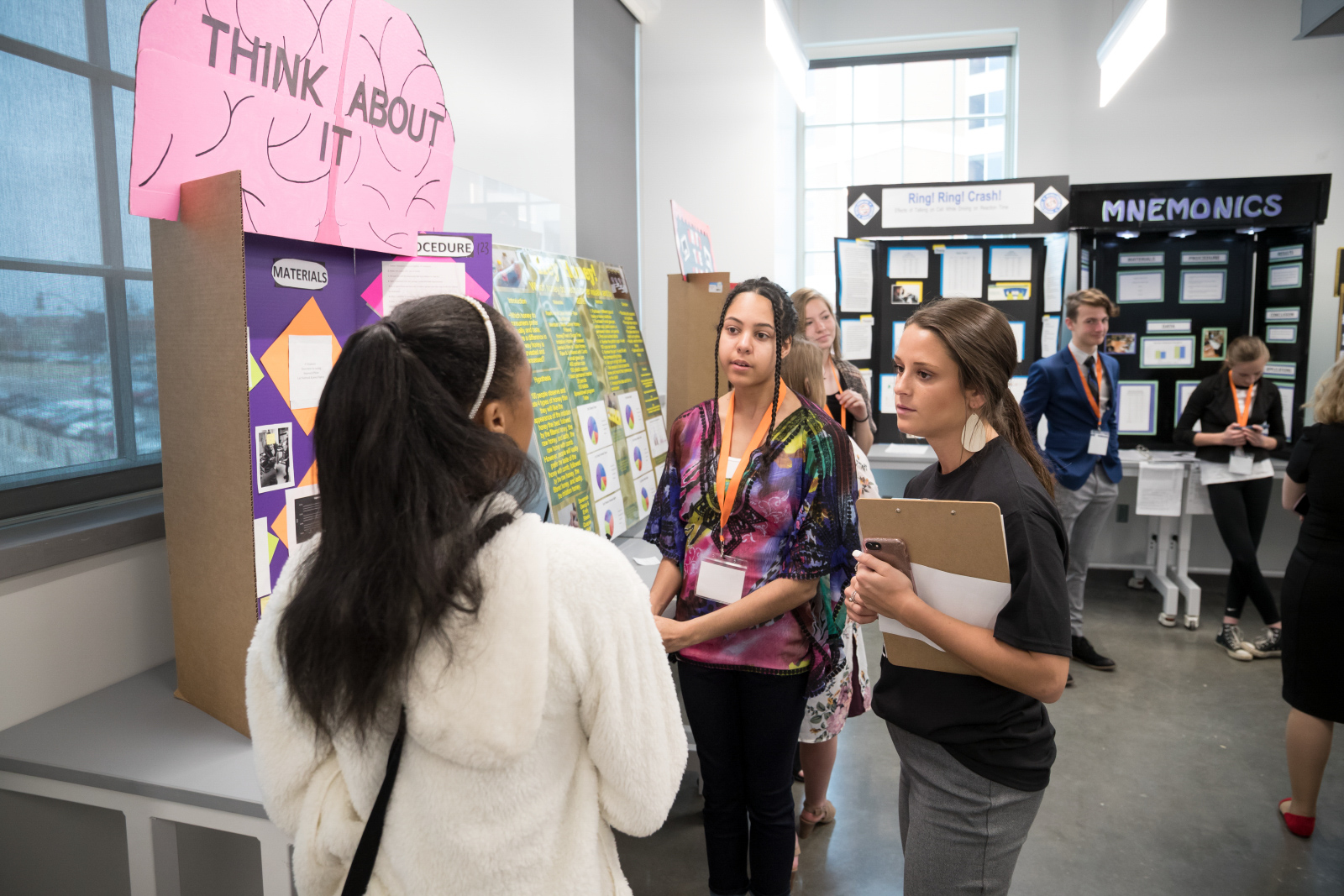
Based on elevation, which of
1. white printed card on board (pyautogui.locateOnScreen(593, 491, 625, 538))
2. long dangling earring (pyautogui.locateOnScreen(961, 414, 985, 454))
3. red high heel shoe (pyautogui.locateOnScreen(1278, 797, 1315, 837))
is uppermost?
long dangling earring (pyautogui.locateOnScreen(961, 414, 985, 454))

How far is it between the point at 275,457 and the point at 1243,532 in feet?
15.1

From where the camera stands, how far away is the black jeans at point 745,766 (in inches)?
69.6

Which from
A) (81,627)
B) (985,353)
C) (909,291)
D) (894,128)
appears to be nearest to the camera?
(985,353)

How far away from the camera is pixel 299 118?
1.50m

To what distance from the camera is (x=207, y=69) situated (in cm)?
132

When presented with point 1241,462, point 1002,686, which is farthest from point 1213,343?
point 1002,686

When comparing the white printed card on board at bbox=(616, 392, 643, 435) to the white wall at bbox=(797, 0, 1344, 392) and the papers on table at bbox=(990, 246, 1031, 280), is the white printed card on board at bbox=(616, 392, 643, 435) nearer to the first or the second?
the papers on table at bbox=(990, 246, 1031, 280)

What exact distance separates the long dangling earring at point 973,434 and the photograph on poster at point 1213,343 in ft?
14.9

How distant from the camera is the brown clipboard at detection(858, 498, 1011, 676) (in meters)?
1.17

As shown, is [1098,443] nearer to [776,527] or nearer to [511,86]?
[776,527]

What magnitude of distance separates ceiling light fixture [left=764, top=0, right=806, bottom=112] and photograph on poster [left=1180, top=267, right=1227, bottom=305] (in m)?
2.88

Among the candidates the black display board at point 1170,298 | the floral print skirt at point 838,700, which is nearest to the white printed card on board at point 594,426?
the floral print skirt at point 838,700

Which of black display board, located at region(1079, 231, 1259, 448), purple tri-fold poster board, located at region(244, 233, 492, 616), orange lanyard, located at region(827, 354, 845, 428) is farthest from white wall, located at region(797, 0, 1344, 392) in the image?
purple tri-fold poster board, located at region(244, 233, 492, 616)

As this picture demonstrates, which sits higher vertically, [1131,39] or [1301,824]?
[1131,39]
